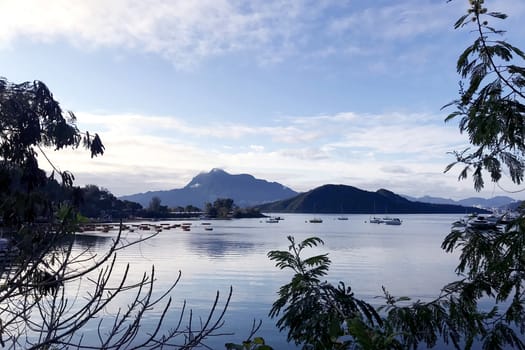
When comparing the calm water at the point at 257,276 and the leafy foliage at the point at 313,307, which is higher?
the leafy foliage at the point at 313,307

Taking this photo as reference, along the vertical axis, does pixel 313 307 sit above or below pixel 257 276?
above

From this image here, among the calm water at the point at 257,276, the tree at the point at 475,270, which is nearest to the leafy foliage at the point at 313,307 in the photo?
the tree at the point at 475,270

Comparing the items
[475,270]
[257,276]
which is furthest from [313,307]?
[257,276]

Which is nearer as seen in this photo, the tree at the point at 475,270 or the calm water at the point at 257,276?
the tree at the point at 475,270

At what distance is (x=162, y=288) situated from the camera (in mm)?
28141

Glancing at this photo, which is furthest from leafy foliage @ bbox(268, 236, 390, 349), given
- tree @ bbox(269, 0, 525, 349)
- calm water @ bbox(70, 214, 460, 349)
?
calm water @ bbox(70, 214, 460, 349)

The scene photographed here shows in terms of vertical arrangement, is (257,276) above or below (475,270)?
below

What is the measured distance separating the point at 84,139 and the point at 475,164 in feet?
21.2

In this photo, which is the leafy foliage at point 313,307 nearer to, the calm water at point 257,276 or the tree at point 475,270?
the tree at point 475,270

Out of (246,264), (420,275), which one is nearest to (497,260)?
(420,275)

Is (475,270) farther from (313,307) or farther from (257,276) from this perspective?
(257,276)

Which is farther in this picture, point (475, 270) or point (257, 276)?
point (257, 276)

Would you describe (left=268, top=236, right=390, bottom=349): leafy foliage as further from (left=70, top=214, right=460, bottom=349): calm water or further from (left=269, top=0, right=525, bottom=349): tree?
(left=70, top=214, right=460, bottom=349): calm water

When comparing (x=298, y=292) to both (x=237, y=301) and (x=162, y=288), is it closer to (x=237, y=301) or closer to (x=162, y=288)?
(x=237, y=301)
